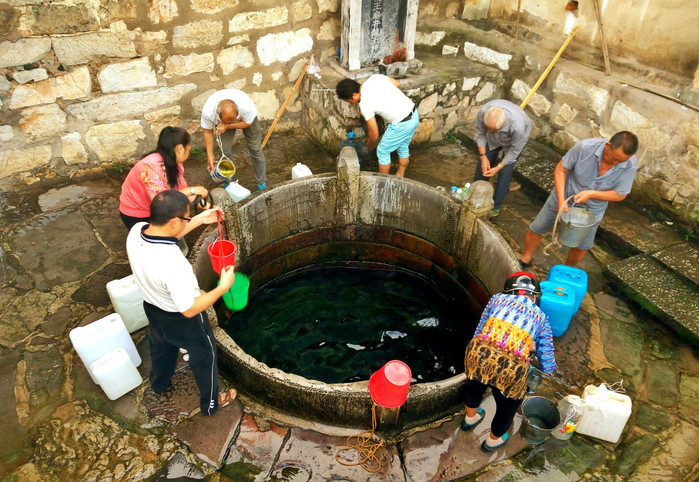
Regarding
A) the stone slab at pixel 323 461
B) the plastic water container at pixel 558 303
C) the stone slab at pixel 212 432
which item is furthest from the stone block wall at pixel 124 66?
the plastic water container at pixel 558 303

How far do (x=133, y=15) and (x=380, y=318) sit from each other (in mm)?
4608

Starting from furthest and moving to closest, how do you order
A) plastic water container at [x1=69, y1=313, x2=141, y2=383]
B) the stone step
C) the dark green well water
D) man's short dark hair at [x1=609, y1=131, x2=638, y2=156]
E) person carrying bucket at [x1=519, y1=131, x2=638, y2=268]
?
1. the dark green well water
2. the stone step
3. person carrying bucket at [x1=519, y1=131, x2=638, y2=268]
4. man's short dark hair at [x1=609, y1=131, x2=638, y2=156]
5. plastic water container at [x1=69, y1=313, x2=141, y2=383]

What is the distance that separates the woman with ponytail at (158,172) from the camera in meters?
3.87

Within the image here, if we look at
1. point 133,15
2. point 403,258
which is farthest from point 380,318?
point 133,15

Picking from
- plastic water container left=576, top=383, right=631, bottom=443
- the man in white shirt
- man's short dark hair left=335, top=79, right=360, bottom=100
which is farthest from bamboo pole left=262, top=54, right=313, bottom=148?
plastic water container left=576, top=383, right=631, bottom=443

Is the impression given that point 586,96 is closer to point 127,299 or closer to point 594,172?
point 594,172

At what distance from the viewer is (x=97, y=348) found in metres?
3.76

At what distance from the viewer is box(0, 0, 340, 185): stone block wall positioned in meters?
5.20

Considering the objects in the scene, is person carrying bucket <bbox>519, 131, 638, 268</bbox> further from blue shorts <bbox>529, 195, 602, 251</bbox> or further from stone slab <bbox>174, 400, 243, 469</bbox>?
stone slab <bbox>174, 400, 243, 469</bbox>

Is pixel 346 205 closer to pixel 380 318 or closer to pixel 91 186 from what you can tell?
pixel 380 318

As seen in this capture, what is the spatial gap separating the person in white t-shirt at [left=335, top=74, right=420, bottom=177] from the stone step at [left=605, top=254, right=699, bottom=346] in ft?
9.42

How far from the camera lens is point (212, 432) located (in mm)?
3605

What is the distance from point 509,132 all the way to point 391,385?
3479 millimetres

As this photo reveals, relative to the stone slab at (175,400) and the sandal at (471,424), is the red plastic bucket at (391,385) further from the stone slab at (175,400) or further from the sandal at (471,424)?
the stone slab at (175,400)
